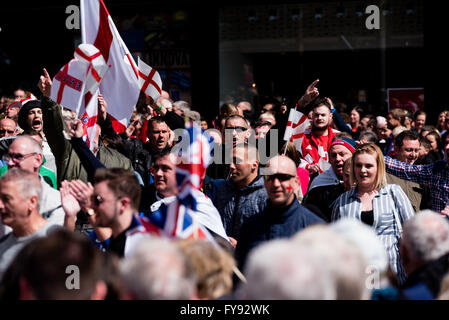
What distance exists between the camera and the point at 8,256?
4422 mm

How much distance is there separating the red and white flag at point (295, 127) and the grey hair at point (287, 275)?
4.51 metres

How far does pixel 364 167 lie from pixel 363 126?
657cm

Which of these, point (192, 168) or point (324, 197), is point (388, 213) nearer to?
point (324, 197)

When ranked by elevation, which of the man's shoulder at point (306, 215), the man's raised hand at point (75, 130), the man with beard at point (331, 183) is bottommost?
the man's shoulder at point (306, 215)

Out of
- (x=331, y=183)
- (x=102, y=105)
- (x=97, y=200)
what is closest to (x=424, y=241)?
(x=97, y=200)

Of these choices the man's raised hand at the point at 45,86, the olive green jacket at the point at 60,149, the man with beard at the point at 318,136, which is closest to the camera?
the olive green jacket at the point at 60,149

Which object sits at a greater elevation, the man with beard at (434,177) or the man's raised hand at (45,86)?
the man's raised hand at (45,86)

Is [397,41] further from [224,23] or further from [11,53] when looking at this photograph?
[11,53]

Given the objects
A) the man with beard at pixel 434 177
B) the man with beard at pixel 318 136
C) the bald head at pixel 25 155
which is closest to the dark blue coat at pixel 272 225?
the man with beard at pixel 434 177

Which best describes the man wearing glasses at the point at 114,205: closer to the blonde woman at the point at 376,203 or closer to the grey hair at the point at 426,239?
the grey hair at the point at 426,239

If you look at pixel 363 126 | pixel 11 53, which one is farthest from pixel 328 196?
pixel 11 53

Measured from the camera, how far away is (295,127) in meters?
7.68

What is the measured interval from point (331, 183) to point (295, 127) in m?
1.18

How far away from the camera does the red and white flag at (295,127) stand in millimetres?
7441
